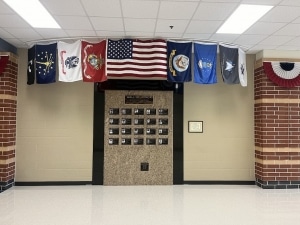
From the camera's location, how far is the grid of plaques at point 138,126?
6793 mm

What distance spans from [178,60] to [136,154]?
8.31 ft

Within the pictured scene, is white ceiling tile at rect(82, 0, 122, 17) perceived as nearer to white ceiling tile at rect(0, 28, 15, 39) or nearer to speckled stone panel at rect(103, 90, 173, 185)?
white ceiling tile at rect(0, 28, 15, 39)

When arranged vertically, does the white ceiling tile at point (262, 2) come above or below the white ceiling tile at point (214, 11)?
below

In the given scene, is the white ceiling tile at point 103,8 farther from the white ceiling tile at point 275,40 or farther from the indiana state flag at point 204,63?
the white ceiling tile at point 275,40

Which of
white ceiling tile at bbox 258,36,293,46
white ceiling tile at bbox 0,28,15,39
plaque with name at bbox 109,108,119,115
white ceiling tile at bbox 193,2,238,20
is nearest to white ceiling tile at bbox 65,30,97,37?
white ceiling tile at bbox 0,28,15,39

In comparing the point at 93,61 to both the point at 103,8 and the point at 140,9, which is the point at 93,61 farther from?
the point at 140,9

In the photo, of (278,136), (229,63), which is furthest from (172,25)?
(278,136)

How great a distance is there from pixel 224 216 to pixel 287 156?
3064 mm

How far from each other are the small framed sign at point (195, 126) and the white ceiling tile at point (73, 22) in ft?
11.2

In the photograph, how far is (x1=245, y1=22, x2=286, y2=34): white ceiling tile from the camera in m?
5.04

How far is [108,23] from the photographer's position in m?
5.08

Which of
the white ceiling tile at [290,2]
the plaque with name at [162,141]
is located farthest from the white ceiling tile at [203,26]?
the plaque with name at [162,141]

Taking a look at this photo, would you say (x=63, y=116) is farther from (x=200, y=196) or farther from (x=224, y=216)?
(x=224, y=216)

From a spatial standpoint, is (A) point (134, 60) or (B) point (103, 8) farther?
(A) point (134, 60)
